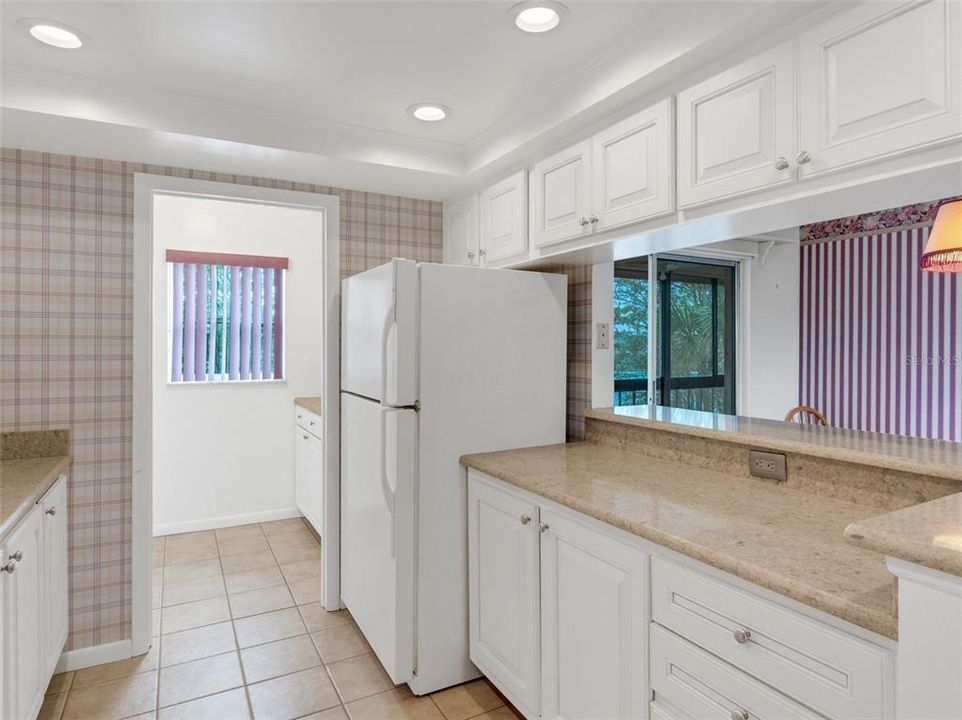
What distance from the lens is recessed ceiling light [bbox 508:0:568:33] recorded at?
161 cm

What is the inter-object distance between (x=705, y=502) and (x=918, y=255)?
3.62 metres

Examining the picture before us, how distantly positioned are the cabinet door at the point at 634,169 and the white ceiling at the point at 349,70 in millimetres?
94

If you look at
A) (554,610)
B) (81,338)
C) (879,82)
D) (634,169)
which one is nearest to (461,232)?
(634,169)

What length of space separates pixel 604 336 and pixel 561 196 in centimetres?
68

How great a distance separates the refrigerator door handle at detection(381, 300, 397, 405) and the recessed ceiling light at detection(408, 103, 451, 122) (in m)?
0.80

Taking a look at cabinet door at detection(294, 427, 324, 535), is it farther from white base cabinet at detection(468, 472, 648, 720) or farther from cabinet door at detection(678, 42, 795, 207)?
cabinet door at detection(678, 42, 795, 207)

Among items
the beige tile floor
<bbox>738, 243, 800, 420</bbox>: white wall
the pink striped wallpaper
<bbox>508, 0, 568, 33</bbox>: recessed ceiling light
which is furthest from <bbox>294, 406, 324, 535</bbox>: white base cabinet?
the pink striped wallpaper

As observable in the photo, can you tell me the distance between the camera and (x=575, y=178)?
2.11 metres

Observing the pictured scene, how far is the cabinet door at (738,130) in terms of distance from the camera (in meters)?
1.42

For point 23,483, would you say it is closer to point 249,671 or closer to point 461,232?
point 249,671

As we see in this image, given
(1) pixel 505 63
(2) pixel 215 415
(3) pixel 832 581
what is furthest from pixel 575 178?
(2) pixel 215 415

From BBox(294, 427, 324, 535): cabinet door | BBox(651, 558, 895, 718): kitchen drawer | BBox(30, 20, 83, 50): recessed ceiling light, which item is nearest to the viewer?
BBox(651, 558, 895, 718): kitchen drawer

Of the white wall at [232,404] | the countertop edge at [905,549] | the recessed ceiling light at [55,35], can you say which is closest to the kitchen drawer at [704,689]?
the countertop edge at [905,549]

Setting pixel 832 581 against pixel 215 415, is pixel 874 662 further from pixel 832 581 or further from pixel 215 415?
pixel 215 415
